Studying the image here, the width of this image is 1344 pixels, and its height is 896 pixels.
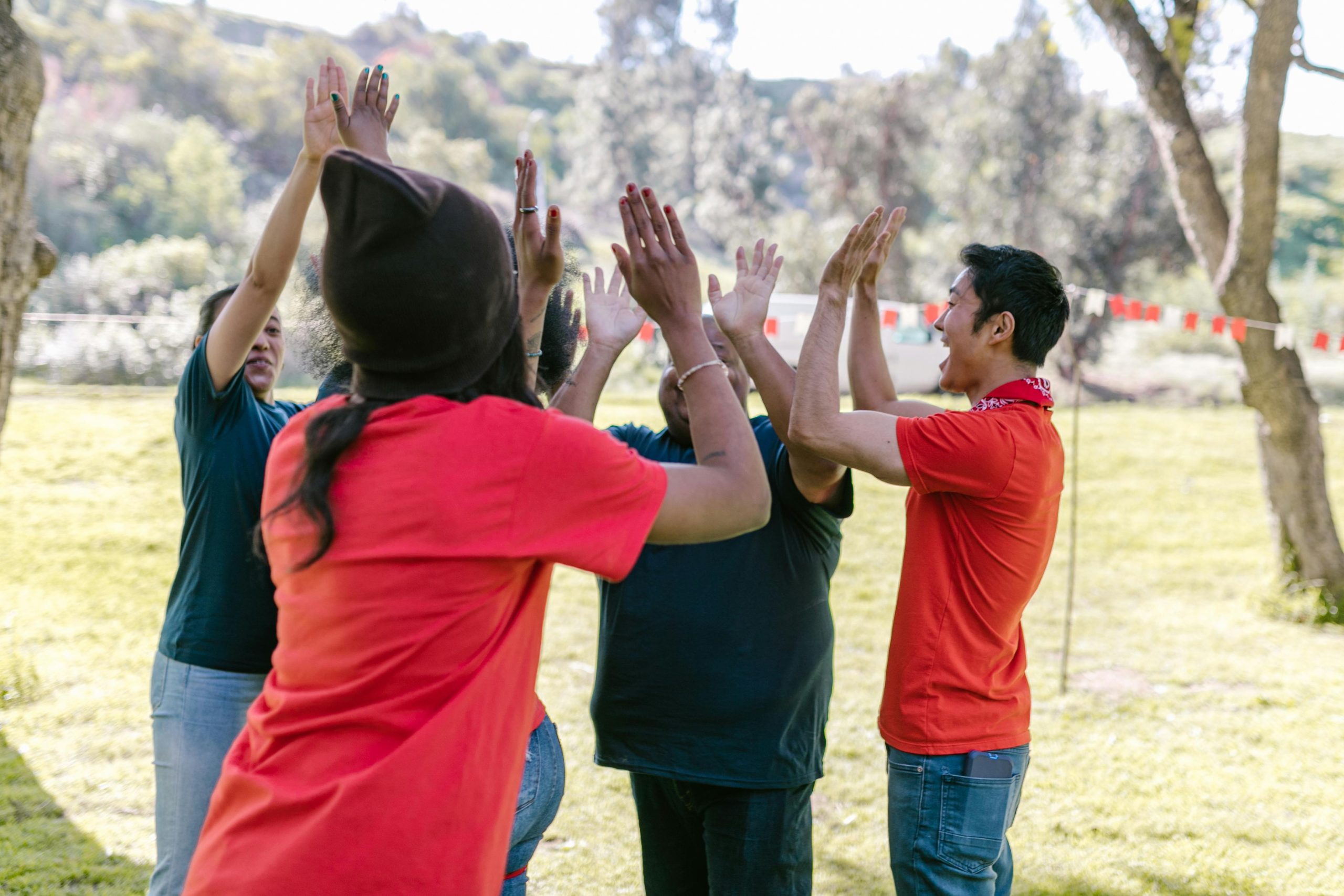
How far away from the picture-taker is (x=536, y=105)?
2638 inches

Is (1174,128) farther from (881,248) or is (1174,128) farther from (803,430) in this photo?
(803,430)

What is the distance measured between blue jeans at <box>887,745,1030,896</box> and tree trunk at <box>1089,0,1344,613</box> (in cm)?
589

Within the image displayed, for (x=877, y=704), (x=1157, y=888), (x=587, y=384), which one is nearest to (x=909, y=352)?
(x=877, y=704)

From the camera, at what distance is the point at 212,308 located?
2.68 meters

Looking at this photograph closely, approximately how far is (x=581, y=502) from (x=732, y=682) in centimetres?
119

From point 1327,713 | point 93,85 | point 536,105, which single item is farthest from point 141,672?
point 536,105

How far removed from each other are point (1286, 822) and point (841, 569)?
190 inches

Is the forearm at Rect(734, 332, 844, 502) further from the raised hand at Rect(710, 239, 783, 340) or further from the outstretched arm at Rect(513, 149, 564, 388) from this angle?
the outstretched arm at Rect(513, 149, 564, 388)

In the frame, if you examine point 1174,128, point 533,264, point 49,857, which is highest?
point 1174,128

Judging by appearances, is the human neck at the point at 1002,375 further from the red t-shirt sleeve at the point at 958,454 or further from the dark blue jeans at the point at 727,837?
the dark blue jeans at the point at 727,837

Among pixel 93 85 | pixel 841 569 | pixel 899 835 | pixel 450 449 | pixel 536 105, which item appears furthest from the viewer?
pixel 536 105

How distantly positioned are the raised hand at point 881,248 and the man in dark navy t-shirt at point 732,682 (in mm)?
399

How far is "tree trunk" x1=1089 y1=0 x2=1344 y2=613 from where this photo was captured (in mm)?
6707

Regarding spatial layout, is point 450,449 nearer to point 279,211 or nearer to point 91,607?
point 279,211
